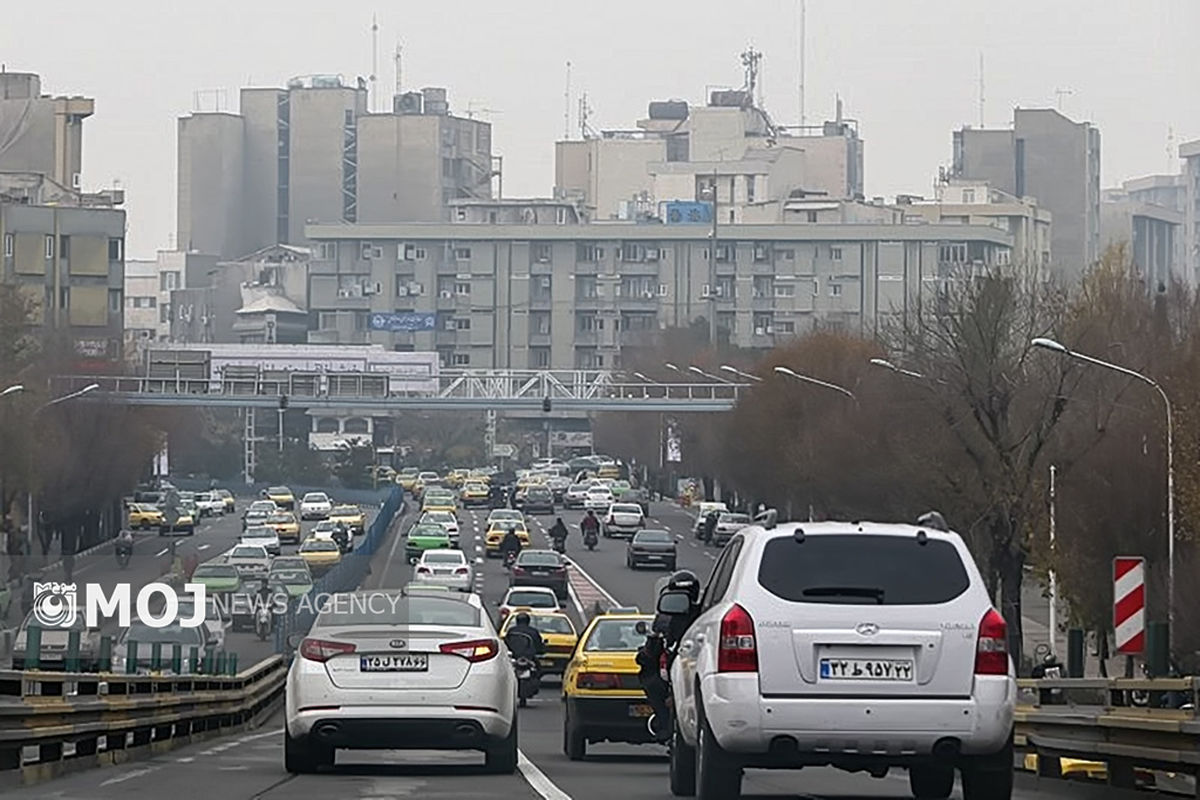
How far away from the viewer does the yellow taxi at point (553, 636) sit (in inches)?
1860

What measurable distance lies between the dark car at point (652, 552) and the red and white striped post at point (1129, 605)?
5360cm

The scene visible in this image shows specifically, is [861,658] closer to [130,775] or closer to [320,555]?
[130,775]

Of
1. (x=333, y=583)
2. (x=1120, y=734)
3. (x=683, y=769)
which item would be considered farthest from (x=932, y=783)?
(x=333, y=583)

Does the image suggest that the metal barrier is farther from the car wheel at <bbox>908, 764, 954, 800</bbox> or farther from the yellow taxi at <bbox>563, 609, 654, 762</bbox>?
the car wheel at <bbox>908, 764, 954, 800</bbox>

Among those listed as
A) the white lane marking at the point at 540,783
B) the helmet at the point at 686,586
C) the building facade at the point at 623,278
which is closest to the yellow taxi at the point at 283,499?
the building facade at the point at 623,278

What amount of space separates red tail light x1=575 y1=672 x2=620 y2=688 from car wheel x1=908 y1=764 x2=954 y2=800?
7994 mm

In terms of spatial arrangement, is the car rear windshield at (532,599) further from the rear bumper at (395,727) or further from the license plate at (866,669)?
the license plate at (866,669)

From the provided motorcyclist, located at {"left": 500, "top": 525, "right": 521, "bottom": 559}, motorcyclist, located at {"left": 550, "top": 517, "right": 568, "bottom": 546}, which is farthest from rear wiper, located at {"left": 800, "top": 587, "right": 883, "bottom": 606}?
motorcyclist, located at {"left": 550, "top": 517, "right": 568, "bottom": 546}

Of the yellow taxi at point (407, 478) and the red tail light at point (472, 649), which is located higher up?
the red tail light at point (472, 649)

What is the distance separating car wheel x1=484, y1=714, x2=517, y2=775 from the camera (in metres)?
20.4

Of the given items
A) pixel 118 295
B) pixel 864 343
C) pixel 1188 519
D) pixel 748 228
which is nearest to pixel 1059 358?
pixel 1188 519

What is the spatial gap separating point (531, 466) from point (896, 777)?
16696 centimetres

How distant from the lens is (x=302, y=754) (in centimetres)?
2025

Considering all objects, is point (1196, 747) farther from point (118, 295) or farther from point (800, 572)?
point (118, 295)
